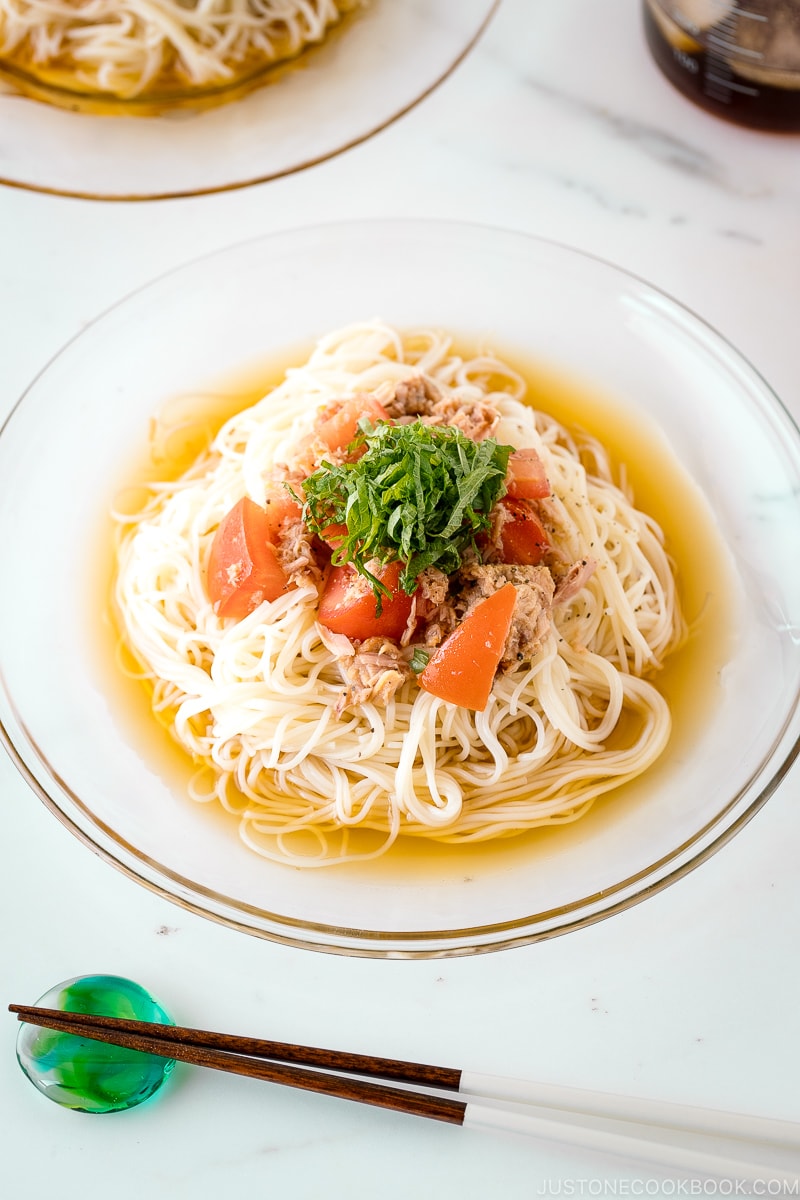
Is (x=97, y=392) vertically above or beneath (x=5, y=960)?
above

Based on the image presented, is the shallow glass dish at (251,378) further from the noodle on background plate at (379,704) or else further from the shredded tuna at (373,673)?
the shredded tuna at (373,673)

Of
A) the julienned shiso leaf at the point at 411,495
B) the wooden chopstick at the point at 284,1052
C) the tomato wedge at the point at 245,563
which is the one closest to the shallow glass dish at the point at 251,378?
the wooden chopstick at the point at 284,1052

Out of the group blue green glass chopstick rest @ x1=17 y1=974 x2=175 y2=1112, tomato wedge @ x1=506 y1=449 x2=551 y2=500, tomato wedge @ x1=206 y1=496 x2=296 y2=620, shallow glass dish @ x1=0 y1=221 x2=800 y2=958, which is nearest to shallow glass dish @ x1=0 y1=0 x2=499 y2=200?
shallow glass dish @ x1=0 y1=221 x2=800 y2=958

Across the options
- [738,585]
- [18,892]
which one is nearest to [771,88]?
[738,585]

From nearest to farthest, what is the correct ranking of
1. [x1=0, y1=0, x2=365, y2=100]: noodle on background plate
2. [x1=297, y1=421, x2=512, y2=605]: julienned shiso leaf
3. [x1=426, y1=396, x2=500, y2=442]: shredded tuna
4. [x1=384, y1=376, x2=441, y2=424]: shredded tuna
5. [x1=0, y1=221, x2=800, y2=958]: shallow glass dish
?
[x1=0, y1=221, x2=800, y2=958]: shallow glass dish
[x1=297, y1=421, x2=512, y2=605]: julienned shiso leaf
[x1=426, y1=396, x2=500, y2=442]: shredded tuna
[x1=384, y1=376, x2=441, y2=424]: shredded tuna
[x1=0, y1=0, x2=365, y2=100]: noodle on background plate

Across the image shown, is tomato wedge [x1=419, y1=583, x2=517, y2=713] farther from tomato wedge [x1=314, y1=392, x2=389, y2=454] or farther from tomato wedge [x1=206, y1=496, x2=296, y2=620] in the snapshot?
tomato wedge [x1=314, y1=392, x2=389, y2=454]

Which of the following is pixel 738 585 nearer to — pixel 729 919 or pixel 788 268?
pixel 729 919

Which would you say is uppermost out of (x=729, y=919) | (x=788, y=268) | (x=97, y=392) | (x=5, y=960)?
(x=788, y=268)

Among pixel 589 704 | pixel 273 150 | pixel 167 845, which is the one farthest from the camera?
pixel 273 150
